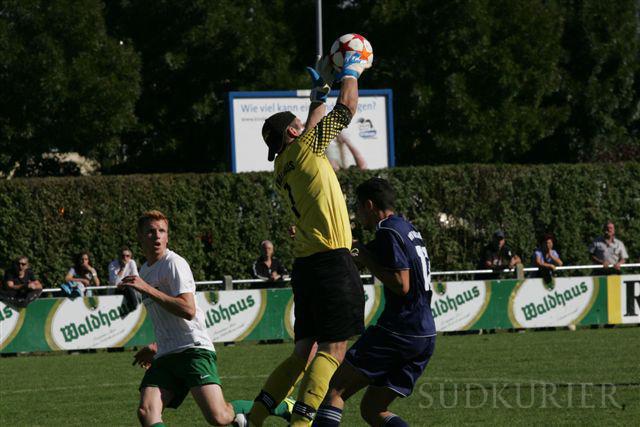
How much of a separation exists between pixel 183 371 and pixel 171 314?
0.39 m

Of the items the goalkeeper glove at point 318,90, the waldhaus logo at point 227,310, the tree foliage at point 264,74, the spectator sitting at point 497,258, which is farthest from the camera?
the tree foliage at point 264,74

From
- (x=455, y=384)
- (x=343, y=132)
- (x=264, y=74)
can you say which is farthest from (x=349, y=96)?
(x=264, y=74)

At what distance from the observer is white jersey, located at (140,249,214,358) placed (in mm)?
8125

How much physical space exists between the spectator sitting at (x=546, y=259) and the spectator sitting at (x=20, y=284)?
905 centimetres

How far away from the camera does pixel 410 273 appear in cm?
773

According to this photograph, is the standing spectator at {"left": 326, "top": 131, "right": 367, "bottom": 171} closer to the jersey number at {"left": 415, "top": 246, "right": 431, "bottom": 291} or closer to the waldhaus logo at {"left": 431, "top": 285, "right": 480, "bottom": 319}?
the waldhaus logo at {"left": 431, "top": 285, "right": 480, "bottom": 319}

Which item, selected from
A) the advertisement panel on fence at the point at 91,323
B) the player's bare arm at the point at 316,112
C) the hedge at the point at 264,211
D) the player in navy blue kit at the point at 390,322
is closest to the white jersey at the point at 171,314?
the player in navy blue kit at the point at 390,322

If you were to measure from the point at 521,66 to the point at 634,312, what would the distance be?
41.0 ft

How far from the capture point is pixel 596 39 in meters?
36.9

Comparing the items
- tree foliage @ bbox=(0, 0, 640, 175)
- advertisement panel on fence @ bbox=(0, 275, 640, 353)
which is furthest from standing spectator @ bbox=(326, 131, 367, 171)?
tree foliage @ bbox=(0, 0, 640, 175)

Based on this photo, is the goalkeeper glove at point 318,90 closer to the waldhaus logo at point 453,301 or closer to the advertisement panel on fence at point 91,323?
the advertisement panel on fence at point 91,323

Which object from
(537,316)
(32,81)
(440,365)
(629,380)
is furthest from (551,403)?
(32,81)

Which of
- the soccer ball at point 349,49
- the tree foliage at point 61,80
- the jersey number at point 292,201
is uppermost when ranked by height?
the tree foliage at point 61,80

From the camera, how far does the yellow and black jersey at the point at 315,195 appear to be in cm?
793
